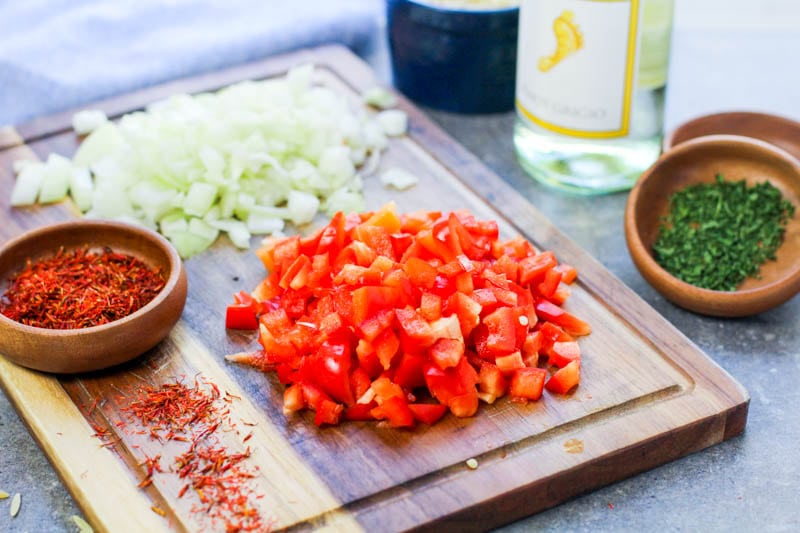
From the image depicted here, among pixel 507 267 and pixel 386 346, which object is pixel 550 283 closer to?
pixel 507 267

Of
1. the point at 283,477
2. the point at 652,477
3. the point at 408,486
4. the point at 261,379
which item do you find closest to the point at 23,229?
the point at 261,379

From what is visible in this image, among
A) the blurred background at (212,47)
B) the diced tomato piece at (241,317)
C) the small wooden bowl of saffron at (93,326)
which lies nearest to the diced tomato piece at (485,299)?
the diced tomato piece at (241,317)

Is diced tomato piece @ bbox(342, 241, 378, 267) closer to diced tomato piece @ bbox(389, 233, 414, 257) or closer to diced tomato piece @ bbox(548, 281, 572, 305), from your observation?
diced tomato piece @ bbox(389, 233, 414, 257)

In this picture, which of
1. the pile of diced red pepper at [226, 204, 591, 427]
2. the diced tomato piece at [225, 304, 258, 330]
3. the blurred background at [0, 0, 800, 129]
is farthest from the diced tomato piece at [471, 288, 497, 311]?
the blurred background at [0, 0, 800, 129]

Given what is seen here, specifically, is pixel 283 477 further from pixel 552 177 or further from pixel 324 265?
pixel 552 177

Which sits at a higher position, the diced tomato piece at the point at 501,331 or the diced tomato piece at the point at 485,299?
the diced tomato piece at the point at 485,299

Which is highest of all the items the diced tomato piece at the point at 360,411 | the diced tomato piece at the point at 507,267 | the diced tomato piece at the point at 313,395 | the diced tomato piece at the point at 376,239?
the diced tomato piece at the point at 376,239

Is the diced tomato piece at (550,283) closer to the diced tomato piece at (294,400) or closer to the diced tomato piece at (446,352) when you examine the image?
the diced tomato piece at (446,352)
